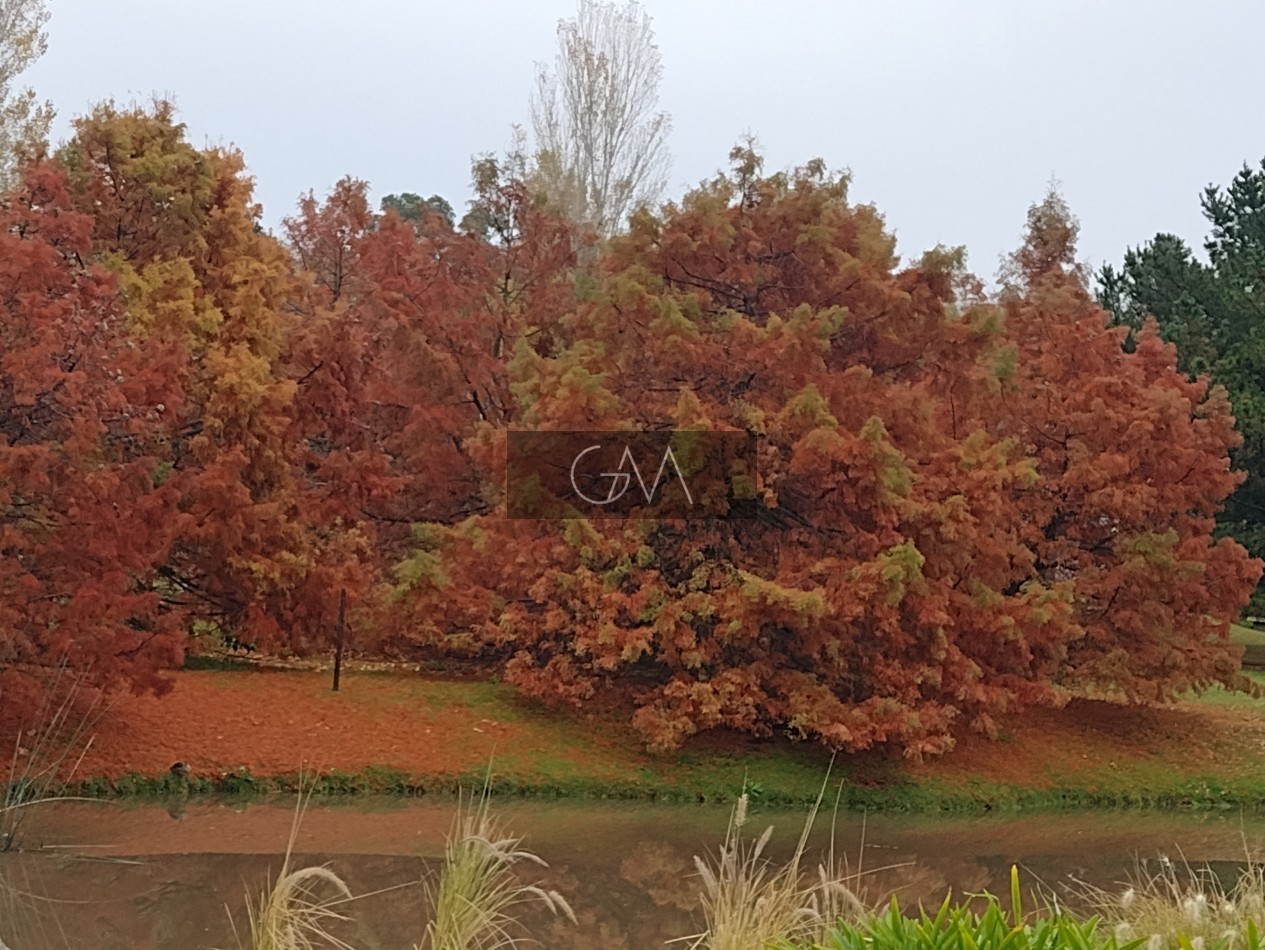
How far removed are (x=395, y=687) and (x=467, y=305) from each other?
21.2 feet

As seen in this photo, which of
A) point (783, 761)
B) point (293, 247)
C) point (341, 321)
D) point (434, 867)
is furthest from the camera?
point (293, 247)

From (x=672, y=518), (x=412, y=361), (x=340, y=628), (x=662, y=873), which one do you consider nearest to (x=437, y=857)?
(x=662, y=873)

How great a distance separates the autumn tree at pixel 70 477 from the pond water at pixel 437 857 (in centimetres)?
146

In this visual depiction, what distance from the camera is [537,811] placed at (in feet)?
41.0

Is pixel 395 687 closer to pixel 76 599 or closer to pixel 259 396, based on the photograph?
pixel 259 396

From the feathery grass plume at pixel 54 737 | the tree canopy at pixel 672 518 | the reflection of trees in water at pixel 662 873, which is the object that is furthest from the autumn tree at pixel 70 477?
the reflection of trees in water at pixel 662 873

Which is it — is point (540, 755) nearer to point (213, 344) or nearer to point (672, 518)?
point (672, 518)

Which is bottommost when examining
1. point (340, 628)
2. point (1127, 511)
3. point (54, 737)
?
point (54, 737)

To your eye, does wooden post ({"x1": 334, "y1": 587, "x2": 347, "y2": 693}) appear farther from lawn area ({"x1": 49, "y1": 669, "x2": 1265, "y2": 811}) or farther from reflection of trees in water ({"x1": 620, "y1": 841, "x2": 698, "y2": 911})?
reflection of trees in water ({"x1": 620, "y1": 841, "x2": 698, "y2": 911})

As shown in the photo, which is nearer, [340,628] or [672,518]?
[672,518]

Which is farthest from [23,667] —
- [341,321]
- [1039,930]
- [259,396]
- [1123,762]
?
[1123,762]

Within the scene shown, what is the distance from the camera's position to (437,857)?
31.7 ft

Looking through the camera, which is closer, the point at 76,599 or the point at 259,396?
the point at 76,599

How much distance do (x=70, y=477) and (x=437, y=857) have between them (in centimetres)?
499
